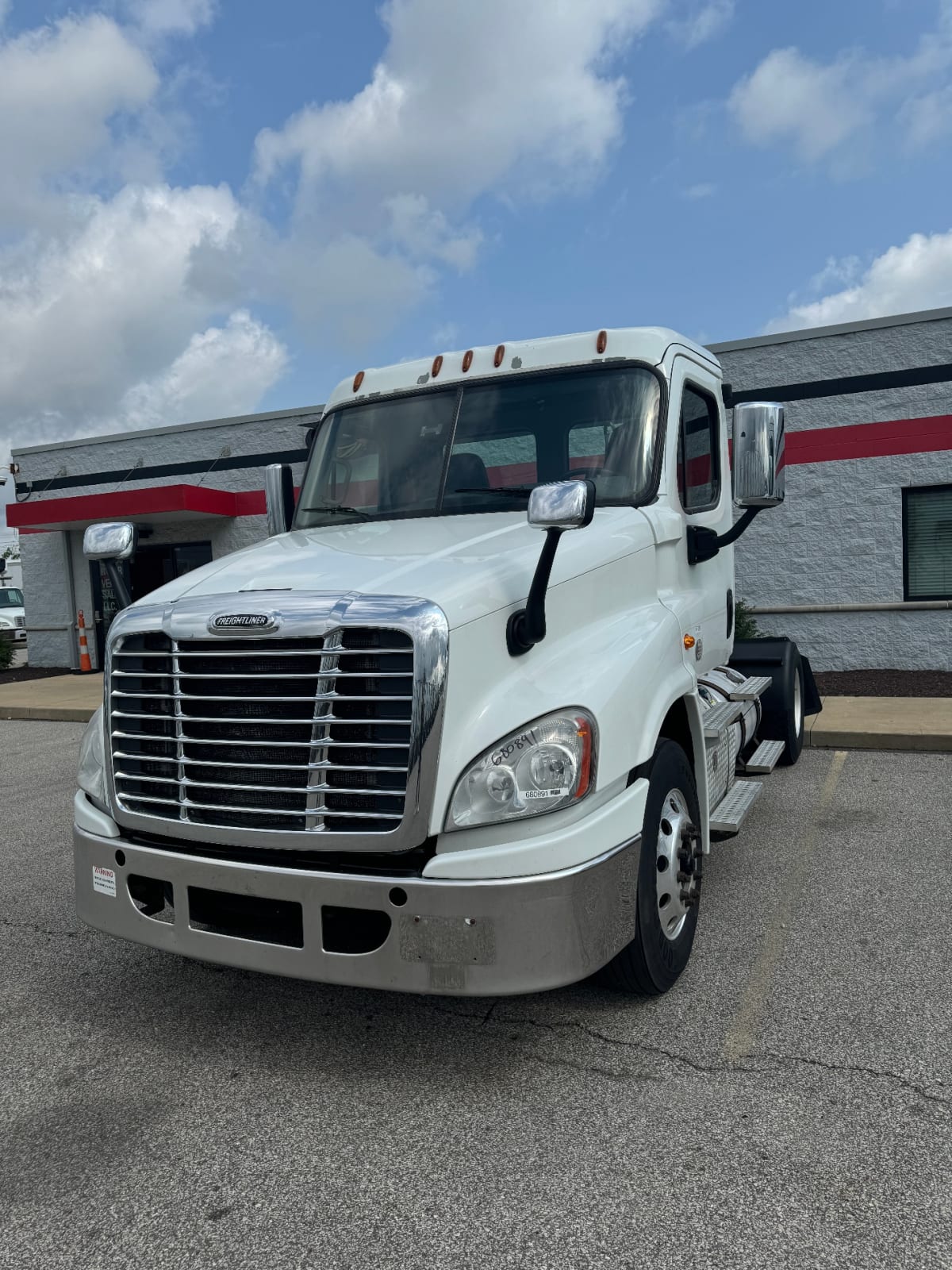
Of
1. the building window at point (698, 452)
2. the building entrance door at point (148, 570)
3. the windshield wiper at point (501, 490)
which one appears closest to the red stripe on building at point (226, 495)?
the building entrance door at point (148, 570)

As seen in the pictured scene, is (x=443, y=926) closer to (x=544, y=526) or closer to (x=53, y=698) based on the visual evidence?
(x=544, y=526)

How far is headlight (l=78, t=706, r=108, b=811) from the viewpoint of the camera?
3.38m

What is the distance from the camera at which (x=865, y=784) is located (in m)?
6.72

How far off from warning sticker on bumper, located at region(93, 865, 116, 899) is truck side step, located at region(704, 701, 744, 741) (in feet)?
7.94

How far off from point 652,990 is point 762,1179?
94 centimetres

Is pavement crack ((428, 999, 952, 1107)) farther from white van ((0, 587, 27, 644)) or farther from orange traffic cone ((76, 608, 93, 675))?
white van ((0, 587, 27, 644))

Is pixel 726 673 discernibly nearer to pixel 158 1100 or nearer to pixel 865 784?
pixel 865 784

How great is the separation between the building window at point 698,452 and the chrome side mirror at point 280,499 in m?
1.93

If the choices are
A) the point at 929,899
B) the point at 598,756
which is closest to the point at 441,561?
the point at 598,756

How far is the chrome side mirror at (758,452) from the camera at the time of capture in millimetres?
3906

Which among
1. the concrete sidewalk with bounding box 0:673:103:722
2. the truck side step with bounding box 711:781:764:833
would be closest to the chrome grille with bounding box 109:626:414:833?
the truck side step with bounding box 711:781:764:833

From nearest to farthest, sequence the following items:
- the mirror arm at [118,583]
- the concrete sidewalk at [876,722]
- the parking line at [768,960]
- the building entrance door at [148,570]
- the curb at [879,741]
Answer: the parking line at [768,960] < the mirror arm at [118,583] < the curb at [879,741] < the concrete sidewalk at [876,722] < the building entrance door at [148,570]

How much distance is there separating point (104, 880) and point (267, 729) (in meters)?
0.91

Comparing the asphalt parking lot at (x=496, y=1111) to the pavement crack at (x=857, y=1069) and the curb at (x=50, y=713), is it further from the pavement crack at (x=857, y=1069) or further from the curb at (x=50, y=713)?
the curb at (x=50, y=713)
